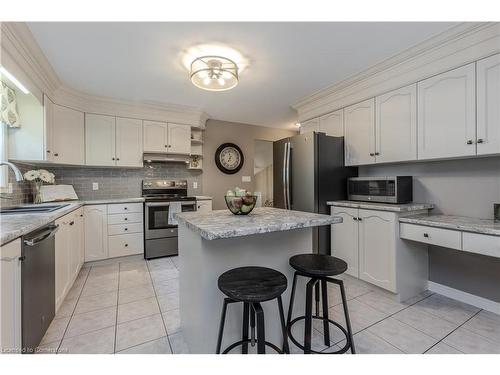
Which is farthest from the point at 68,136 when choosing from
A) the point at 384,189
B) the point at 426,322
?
the point at 426,322

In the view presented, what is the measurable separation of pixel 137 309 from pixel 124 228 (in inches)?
61.3

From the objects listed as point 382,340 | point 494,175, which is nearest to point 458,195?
point 494,175

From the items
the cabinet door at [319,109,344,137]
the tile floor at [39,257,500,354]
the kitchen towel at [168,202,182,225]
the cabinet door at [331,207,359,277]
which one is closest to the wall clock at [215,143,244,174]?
the kitchen towel at [168,202,182,225]

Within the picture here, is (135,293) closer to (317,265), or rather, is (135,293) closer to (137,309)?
(137,309)

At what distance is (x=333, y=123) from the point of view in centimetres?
313

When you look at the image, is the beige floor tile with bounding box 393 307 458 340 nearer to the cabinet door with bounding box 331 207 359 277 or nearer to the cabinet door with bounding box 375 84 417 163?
the cabinet door with bounding box 331 207 359 277

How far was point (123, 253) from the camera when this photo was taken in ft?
10.9

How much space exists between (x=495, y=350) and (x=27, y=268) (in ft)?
9.85

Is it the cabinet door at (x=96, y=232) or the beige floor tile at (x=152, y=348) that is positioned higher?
the cabinet door at (x=96, y=232)

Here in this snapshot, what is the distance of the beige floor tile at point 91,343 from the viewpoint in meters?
1.55

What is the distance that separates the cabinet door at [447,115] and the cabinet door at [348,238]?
90cm

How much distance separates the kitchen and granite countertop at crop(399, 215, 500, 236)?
1 cm

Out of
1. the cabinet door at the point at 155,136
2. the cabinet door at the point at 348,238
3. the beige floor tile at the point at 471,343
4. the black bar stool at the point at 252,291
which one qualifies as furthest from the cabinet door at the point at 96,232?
the beige floor tile at the point at 471,343

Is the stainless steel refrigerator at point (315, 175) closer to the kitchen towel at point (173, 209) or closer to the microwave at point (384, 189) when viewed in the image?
the microwave at point (384, 189)
